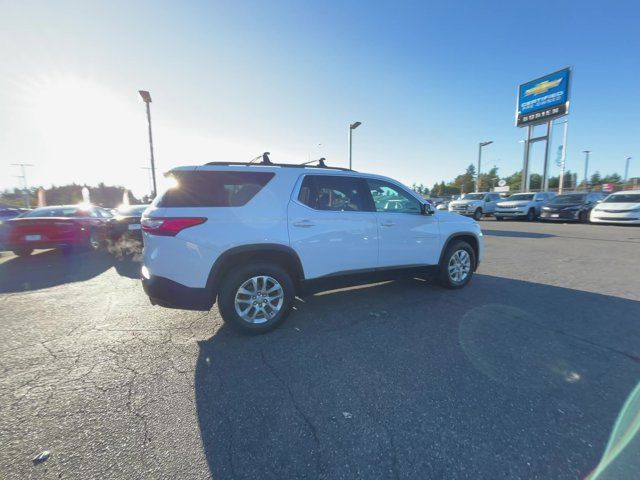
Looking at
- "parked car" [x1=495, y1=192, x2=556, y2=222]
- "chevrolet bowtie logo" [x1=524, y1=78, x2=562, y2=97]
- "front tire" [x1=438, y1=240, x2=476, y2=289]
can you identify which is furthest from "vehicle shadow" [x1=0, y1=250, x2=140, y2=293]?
"chevrolet bowtie logo" [x1=524, y1=78, x2=562, y2=97]

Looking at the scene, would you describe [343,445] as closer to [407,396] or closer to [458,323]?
[407,396]

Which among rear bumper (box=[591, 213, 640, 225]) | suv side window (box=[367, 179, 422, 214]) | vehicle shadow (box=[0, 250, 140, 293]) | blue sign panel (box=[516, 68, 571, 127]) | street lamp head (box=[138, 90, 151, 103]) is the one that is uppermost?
blue sign panel (box=[516, 68, 571, 127])

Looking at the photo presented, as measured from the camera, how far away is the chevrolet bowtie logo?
25078 millimetres

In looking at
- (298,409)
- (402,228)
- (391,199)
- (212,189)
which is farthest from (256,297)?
(391,199)

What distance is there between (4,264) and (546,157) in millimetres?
36470

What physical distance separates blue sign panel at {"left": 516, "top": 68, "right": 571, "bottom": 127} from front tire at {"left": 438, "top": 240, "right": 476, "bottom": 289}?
94.4 ft

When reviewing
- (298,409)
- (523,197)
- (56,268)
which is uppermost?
(523,197)

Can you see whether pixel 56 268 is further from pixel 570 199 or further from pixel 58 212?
pixel 570 199

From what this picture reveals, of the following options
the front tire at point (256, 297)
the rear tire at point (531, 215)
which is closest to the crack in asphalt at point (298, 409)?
the front tire at point (256, 297)

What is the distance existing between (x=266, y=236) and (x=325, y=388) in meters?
1.66

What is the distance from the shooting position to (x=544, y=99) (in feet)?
85.2

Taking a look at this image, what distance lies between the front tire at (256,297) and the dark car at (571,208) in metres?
19.7

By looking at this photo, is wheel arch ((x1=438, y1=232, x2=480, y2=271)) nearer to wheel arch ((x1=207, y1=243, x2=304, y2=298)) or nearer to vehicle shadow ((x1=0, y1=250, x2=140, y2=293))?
wheel arch ((x1=207, y1=243, x2=304, y2=298))

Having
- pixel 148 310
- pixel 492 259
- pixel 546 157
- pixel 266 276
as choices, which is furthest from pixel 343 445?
pixel 546 157
